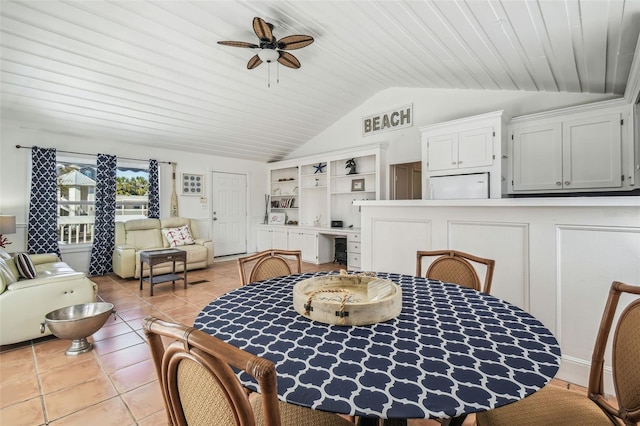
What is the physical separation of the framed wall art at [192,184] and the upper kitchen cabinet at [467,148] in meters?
4.55

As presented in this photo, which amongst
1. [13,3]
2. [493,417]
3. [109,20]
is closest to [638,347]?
[493,417]

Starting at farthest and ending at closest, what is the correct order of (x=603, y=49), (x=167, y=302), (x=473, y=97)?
(x=473, y=97) → (x=167, y=302) → (x=603, y=49)

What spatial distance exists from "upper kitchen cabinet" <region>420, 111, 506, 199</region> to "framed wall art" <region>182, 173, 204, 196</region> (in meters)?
4.55

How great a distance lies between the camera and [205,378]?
660mm

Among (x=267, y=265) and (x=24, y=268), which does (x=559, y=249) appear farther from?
(x=24, y=268)

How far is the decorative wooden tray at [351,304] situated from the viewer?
42.4 inches

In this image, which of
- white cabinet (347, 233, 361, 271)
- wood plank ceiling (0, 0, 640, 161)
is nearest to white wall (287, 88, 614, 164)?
wood plank ceiling (0, 0, 640, 161)

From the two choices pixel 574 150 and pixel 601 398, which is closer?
pixel 601 398

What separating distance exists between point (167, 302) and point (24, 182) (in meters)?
3.08

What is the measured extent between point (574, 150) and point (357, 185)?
3.27 metres

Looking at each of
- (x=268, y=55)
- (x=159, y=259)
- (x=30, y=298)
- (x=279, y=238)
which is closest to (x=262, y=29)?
(x=268, y=55)

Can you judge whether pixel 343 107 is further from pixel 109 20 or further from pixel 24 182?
pixel 24 182

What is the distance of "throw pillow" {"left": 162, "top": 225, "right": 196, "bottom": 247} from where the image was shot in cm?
543

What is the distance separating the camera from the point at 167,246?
545cm
